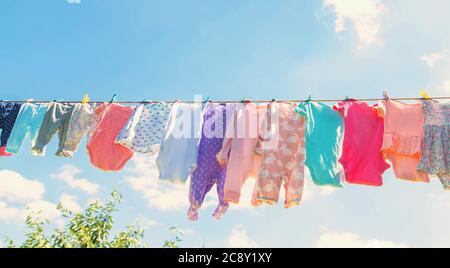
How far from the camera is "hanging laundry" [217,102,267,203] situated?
14.6 ft

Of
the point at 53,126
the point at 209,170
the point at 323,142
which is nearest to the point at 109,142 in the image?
the point at 53,126

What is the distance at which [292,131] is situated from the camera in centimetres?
476

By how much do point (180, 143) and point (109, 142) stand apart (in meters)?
0.98

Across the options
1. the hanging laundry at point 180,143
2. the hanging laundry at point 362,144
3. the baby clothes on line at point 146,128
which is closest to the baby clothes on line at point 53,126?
the baby clothes on line at point 146,128

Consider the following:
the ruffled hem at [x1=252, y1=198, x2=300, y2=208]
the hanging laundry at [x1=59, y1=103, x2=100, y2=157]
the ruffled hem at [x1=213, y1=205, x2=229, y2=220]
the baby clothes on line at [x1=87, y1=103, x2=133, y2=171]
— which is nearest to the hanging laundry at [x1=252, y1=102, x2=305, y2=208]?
the ruffled hem at [x1=252, y1=198, x2=300, y2=208]

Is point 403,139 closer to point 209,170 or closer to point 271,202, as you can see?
point 271,202

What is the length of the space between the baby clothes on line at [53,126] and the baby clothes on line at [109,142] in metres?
0.48

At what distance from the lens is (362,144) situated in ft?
15.3
